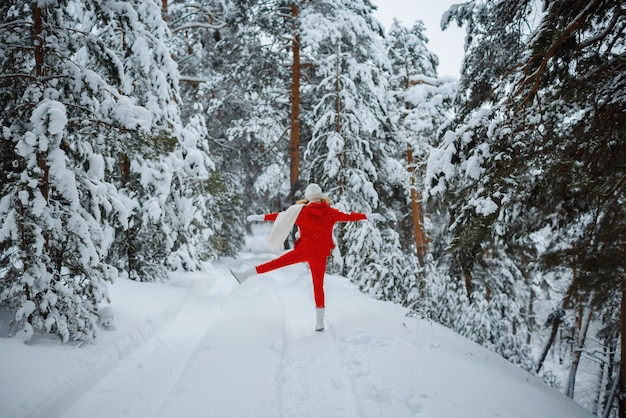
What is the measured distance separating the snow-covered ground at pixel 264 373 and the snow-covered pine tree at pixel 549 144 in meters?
1.56

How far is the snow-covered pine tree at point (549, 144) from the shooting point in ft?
13.7

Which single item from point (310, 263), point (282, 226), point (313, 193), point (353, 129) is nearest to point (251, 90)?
point (353, 129)

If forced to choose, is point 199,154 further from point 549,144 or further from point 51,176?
point 549,144

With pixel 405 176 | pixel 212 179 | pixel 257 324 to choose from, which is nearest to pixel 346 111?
pixel 405 176

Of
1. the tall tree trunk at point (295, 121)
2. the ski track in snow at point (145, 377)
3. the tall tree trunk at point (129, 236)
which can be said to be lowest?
the ski track in snow at point (145, 377)

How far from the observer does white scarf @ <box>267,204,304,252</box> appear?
5.93 m

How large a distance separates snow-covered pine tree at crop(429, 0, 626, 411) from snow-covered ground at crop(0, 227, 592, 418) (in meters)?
1.56

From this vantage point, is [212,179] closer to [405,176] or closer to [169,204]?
[169,204]

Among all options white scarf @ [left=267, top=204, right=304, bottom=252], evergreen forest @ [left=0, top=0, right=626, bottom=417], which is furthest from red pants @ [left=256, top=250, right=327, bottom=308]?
evergreen forest @ [left=0, top=0, right=626, bottom=417]

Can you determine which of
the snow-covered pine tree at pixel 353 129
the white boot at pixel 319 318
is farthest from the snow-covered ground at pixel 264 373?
the snow-covered pine tree at pixel 353 129

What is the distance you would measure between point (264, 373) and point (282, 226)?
2.67 metres

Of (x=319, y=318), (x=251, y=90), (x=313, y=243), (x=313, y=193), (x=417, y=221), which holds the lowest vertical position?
(x=319, y=318)

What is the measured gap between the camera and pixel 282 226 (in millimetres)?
6141

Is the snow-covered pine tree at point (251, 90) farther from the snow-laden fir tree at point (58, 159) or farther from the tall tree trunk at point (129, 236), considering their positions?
the snow-laden fir tree at point (58, 159)
